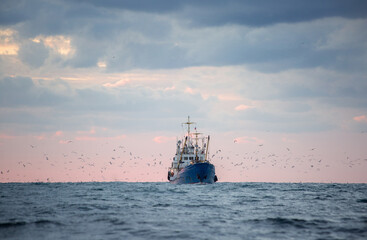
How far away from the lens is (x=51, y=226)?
25.9 m

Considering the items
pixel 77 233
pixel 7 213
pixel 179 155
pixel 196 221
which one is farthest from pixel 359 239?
pixel 179 155

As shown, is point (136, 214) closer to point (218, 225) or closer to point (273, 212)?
point (218, 225)

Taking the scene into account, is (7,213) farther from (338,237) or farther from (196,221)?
(338,237)

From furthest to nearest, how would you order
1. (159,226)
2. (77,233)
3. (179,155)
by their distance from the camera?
(179,155) < (159,226) < (77,233)

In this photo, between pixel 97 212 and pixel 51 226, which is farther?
pixel 97 212

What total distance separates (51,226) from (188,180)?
79151 mm

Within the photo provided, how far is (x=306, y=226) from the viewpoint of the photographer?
25.9 meters

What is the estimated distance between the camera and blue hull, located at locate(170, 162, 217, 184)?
101062 millimetres

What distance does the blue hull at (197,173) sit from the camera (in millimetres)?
101062

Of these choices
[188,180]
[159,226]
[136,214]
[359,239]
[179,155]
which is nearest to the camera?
[359,239]

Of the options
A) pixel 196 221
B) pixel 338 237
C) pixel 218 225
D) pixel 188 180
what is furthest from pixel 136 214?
pixel 188 180

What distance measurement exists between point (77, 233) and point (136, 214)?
31.2ft

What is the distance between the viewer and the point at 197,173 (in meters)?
101

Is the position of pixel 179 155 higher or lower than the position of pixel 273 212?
higher
